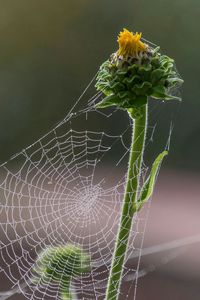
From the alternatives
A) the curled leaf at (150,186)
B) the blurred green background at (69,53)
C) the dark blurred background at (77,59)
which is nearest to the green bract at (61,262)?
the curled leaf at (150,186)

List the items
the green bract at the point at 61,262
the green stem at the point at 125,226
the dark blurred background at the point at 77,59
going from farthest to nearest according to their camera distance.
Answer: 1. the dark blurred background at the point at 77,59
2. the green bract at the point at 61,262
3. the green stem at the point at 125,226

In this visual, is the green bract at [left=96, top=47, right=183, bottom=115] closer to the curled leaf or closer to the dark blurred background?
the curled leaf

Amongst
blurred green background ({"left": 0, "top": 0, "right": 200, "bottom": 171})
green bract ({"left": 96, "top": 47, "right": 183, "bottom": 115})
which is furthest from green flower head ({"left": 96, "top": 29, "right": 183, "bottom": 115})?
blurred green background ({"left": 0, "top": 0, "right": 200, "bottom": 171})

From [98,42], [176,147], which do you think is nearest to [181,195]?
[176,147]

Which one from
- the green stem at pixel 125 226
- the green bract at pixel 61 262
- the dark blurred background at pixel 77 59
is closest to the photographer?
the green stem at pixel 125 226

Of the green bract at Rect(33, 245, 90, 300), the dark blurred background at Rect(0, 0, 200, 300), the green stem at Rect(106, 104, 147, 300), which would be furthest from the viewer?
the dark blurred background at Rect(0, 0, 200, 300)

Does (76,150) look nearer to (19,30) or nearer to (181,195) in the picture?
(181,195)

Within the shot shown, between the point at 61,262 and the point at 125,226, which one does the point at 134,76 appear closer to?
the point at 125,226

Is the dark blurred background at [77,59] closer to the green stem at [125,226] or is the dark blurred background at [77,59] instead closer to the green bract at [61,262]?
the green bract at [61,262]

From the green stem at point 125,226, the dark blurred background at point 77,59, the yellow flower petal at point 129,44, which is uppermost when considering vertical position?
the dark blurred background at point 77,59
